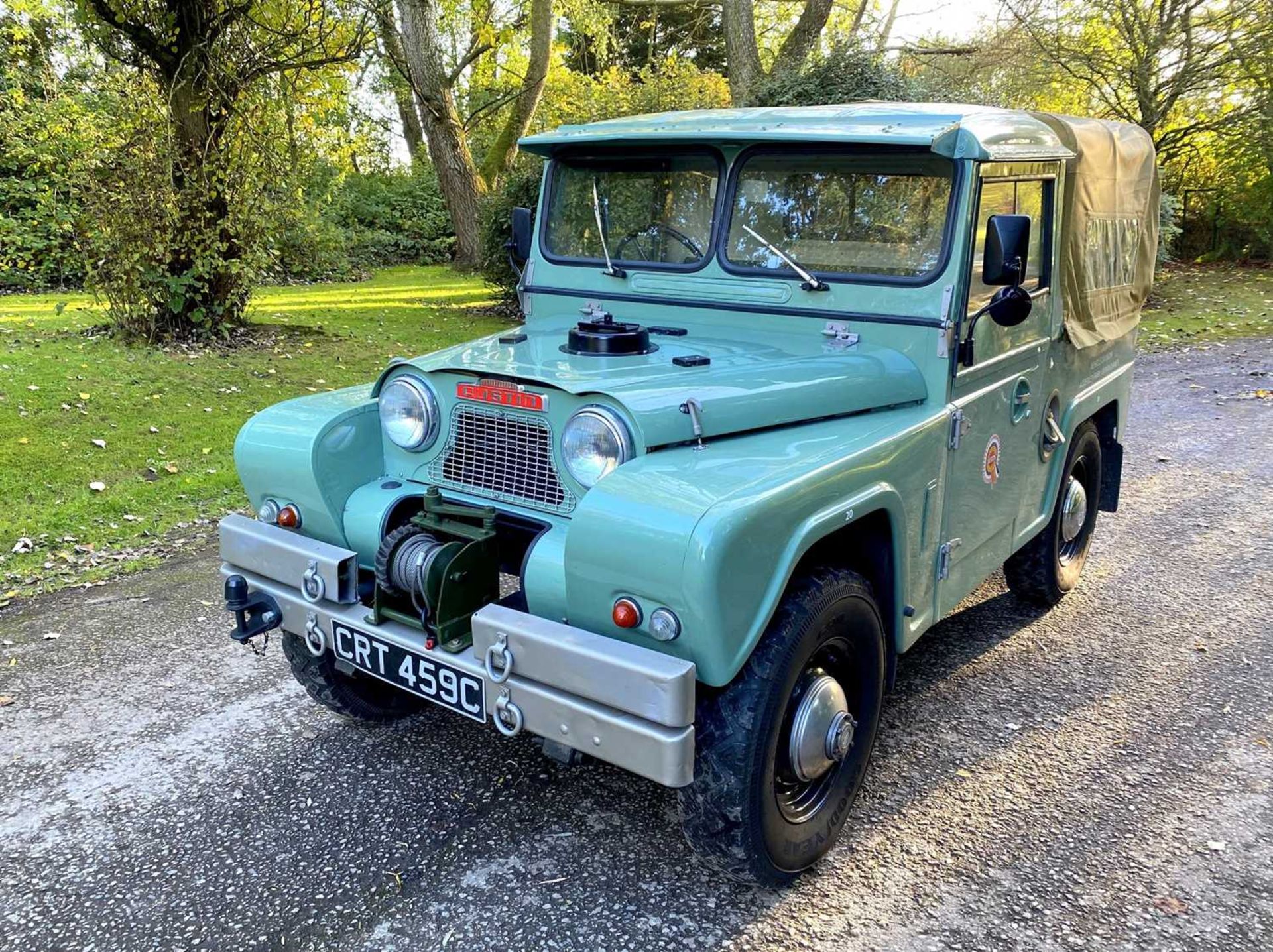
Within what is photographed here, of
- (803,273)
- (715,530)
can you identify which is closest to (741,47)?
(803,273)

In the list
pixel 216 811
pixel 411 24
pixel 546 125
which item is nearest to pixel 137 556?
pixel 216 811

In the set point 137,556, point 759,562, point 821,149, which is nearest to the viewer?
point 759,562

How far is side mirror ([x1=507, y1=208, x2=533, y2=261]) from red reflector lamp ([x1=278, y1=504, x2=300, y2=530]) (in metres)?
1.63

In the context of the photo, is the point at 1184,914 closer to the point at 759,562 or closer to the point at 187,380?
the point at 759,562

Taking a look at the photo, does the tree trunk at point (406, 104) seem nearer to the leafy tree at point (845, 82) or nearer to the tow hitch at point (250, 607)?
the leafy tree at point (845, 82)

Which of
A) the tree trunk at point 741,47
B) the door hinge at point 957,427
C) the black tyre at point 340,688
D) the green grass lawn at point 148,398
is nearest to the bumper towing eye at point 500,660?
the black tyre at point 340,688

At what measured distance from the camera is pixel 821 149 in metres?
3.49

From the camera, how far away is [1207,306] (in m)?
14.4

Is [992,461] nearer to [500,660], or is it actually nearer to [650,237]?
[650,237]

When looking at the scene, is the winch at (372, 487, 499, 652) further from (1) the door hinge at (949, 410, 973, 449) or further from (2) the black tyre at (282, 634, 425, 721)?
(1) the door hinge at (949, 410, 973, 449)

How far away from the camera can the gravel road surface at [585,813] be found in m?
2.71

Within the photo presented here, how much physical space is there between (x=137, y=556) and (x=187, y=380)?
367 cm

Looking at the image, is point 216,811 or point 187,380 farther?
point 187,380

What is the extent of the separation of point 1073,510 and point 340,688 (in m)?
3.54
